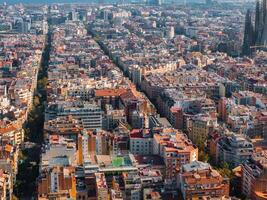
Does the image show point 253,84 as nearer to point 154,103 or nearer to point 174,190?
point 154,103

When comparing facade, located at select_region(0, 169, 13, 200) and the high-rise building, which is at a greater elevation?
the high-rise building

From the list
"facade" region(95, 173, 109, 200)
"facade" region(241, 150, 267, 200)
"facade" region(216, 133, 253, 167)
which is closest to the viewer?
"facade" region(95, 173, 109, 200)

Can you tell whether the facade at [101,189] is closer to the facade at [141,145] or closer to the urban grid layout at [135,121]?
the urban grid layout at [135,121]

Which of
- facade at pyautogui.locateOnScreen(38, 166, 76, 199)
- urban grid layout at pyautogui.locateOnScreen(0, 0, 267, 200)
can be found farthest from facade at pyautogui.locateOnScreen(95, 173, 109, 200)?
facade at pyautogui.locateOnScreen(38, 166, 76, 199)

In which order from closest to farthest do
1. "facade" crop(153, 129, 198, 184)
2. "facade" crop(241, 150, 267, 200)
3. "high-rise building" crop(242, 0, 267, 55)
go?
"facade" crop(241, 150, 267, 200), "facade" crop(153, 129, 198, 184), "high-rise building" crop(242, 0, 267, 55)

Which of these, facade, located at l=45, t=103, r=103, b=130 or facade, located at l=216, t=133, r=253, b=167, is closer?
Result: facade, located at l=216, t=133, r=253, b=167

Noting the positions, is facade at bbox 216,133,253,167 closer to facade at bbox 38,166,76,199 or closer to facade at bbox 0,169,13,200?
facade at bbox 38,166,76,199

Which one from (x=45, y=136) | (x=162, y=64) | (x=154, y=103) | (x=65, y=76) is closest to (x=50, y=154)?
(x=45, y=136)

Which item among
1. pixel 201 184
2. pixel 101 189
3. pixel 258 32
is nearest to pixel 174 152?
pixel 201 184
